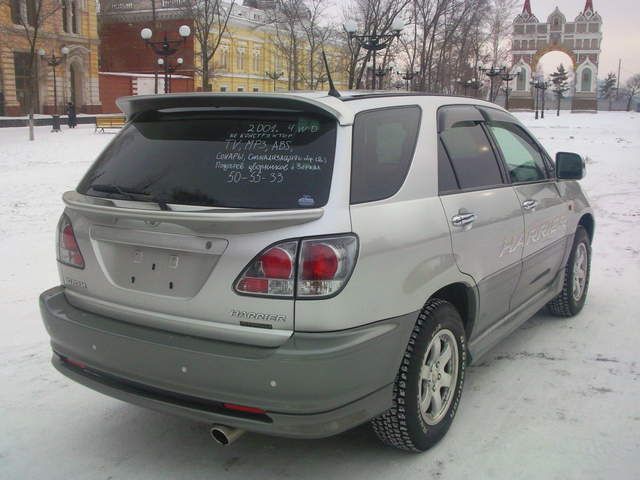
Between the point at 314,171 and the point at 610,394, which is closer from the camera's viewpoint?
the point at 314,171

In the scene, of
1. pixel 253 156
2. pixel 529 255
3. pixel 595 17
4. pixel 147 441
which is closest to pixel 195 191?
pixel 253 156

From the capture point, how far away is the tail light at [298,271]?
105 inches

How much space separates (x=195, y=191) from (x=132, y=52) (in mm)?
68770

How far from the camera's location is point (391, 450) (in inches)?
131

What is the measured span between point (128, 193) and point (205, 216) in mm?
627

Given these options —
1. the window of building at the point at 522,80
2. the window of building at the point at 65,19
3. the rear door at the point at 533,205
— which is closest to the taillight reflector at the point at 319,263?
the rear door at the point at 533,205

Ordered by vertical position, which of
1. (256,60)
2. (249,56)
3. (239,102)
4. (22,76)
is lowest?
(239,102)

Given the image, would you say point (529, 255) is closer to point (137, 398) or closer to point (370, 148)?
point (370, 148)

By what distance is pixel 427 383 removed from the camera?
3270 millimetres

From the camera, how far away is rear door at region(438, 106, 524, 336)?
3502 mm

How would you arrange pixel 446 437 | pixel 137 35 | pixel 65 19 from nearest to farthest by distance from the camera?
pixel 446 437
pixel 65 19
pixel 137 35

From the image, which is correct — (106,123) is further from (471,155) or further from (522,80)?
(522,80)

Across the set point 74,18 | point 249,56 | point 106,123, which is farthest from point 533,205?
point 249,56

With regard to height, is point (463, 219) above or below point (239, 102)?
below
